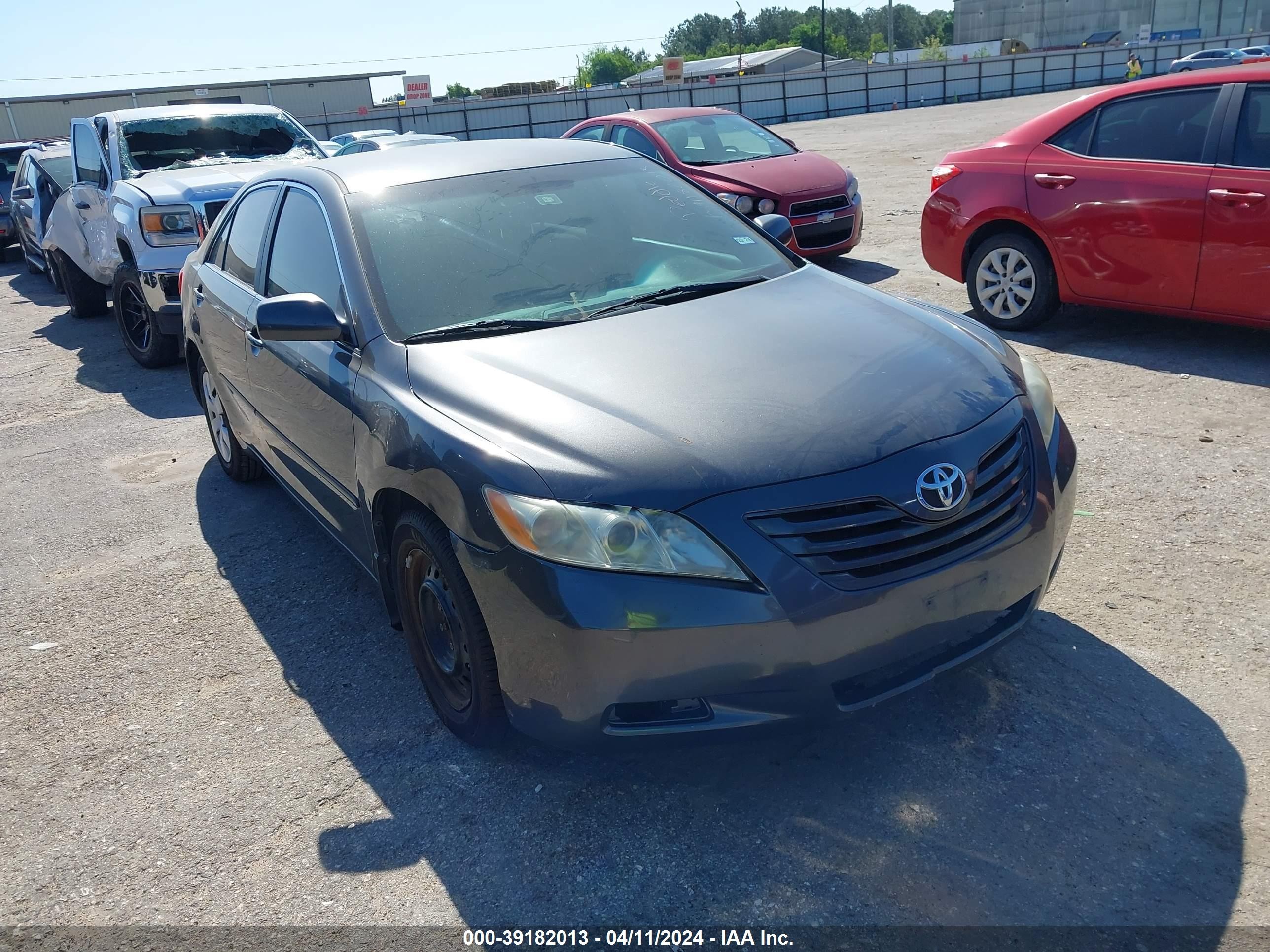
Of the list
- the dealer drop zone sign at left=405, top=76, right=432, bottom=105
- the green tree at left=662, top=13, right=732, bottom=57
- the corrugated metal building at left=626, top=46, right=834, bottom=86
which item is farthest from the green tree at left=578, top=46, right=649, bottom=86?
the dealer drop zone sign at left=405, top=76, right=432, bottom=105

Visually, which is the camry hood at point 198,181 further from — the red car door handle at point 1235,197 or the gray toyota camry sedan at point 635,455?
the red car door handle at point 1235,197

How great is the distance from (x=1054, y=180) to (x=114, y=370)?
24.2 ft

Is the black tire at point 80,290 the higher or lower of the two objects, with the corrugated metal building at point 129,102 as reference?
lower

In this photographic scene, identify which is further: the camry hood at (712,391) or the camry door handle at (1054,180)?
the camry door handle at (1054,180)

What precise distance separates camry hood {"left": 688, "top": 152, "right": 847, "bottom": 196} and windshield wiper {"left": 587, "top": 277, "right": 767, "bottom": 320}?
625 centimetres

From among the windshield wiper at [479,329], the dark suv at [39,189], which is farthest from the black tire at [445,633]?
the dark suv at [39,189]

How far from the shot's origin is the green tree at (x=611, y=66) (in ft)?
509

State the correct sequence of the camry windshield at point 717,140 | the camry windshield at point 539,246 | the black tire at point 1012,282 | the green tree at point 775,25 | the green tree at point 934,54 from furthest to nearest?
the green tree at point 775,25, the green tree at point 934,54, the camry windshield at point 717,140, the black tire at point 1012,282, the camry windshield at point 539,246

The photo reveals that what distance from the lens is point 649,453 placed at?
2600mm

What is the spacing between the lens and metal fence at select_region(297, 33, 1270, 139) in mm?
34688

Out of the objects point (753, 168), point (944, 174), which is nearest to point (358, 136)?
point (753, 168)

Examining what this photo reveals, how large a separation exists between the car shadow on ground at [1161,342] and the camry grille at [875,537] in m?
3.98

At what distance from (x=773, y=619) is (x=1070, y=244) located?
515 cm

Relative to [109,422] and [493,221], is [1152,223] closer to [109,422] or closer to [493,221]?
[493,221]
